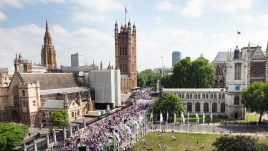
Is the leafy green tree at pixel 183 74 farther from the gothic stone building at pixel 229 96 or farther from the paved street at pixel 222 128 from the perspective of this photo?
the paved street at pixel 222 128

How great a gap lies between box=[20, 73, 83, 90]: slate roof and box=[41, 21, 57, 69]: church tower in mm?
46784

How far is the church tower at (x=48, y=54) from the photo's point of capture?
128 meters

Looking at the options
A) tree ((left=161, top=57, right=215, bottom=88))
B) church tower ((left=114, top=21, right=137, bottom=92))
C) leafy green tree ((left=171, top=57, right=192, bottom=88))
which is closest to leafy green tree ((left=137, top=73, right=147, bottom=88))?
church tower ((left=114, top=21, right=137, bottom=92))

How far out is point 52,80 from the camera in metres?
78.2

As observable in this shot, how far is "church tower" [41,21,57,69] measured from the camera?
12850cm

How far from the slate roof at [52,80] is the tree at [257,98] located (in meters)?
49.7

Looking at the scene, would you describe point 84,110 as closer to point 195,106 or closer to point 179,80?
point 195,106

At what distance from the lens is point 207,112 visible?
271ft

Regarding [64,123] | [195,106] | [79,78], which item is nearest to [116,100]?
[79,78]

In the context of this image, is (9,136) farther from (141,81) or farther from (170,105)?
(141,81)

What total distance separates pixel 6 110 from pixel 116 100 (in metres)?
33.9

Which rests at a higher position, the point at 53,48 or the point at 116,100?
the point at 53,48

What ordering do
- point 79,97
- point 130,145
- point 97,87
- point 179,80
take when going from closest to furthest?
point 130,145
point 79,97
point 97,87
point 179,80

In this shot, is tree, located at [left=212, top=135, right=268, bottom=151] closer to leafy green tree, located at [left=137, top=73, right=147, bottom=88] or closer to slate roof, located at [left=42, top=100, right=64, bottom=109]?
slate roof, located at [left=42, top=100, right=64, bottom=109]
